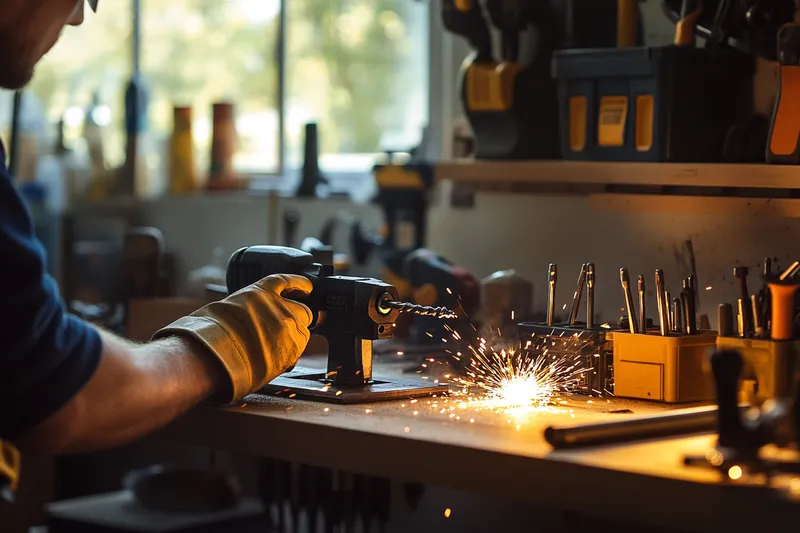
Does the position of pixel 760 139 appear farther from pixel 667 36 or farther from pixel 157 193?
pixel 157 193

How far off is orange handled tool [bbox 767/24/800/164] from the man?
2.40 feet

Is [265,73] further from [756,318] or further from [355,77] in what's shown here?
[756,318]

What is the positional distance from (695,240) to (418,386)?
62 centimetres

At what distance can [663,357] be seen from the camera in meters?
1.67

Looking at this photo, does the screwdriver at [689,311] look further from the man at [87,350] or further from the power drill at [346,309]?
the man at [87,350]

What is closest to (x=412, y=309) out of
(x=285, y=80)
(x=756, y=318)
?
(x=756, y=318)

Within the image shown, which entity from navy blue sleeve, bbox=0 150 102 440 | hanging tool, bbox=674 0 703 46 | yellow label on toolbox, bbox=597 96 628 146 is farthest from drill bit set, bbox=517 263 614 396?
navy blue sleeve, bbox=0 150 102 440

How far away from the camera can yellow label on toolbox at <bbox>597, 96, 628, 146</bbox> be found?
204 cm

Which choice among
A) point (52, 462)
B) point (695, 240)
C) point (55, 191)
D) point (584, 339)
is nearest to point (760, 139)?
point (695, 240)

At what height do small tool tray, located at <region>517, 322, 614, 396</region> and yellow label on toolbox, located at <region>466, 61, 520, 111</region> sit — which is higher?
yellow label on toolbox, located at <region>466, 61, 520, 111</region>

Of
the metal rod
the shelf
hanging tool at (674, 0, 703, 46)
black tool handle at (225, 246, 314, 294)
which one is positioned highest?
hanging tool at (674, 0, 703, 46)

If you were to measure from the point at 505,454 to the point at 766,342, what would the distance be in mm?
407

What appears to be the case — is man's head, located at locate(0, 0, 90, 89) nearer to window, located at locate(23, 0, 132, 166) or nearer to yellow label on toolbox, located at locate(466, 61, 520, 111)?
yellow label on toolbox, located at locate(466, 61, 520, 111)

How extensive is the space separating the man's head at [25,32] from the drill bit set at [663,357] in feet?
2.80
